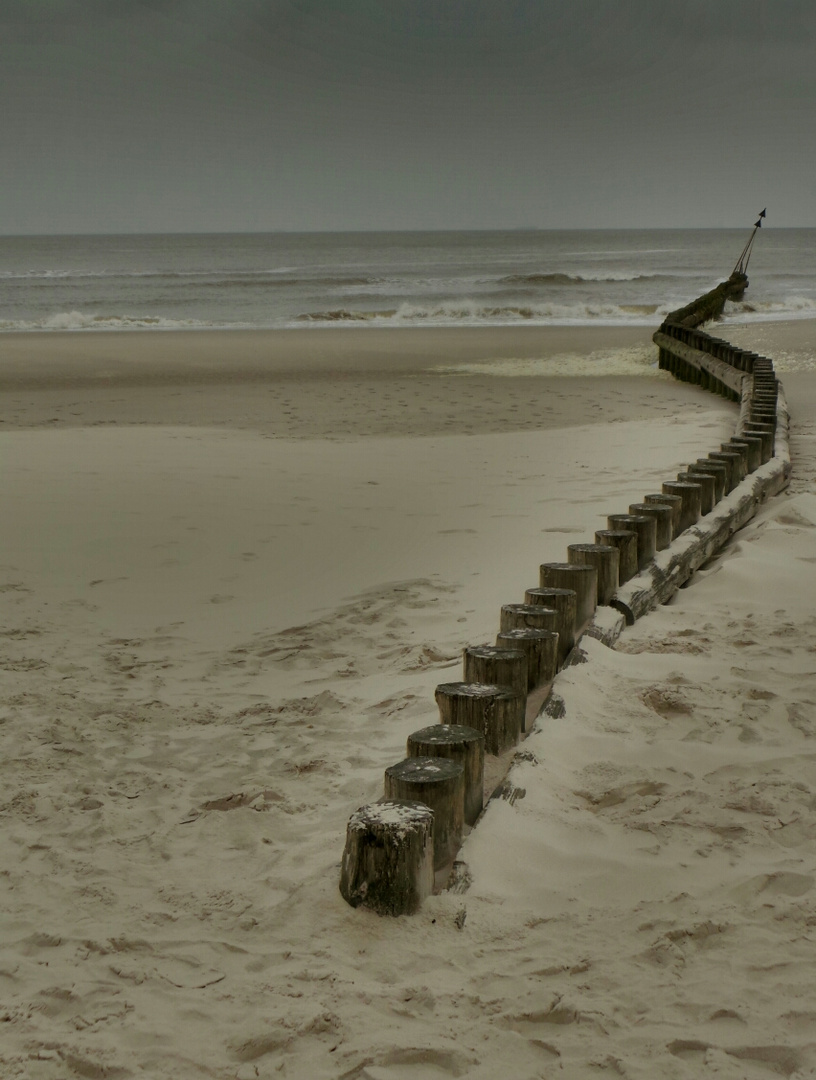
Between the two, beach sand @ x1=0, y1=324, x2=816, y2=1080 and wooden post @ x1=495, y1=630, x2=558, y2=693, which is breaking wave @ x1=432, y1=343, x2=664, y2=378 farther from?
wooden post @ x1=495, y1=630, x2=558, y2=693

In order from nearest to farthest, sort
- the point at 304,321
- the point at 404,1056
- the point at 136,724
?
the point at 404,1056 → the point at 136,724 → the point at 304,321

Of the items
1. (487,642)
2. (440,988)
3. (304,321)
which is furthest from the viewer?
(304,321)

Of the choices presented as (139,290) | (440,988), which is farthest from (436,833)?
(139,290)

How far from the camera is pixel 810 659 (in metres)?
3.31

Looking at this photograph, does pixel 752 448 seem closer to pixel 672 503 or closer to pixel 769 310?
pixel 672 503

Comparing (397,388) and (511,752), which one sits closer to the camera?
(511,752)

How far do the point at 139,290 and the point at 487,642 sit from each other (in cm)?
3535

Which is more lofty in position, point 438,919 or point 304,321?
point 304,321

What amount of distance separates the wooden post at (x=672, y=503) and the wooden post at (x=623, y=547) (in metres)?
0.55

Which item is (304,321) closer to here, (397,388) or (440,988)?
(397,388)

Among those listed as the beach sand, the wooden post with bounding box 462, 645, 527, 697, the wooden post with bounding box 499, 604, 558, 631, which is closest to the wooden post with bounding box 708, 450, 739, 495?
the beach sand

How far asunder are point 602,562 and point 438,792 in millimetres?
1595

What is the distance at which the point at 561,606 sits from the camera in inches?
124

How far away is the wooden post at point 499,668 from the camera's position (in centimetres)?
268
